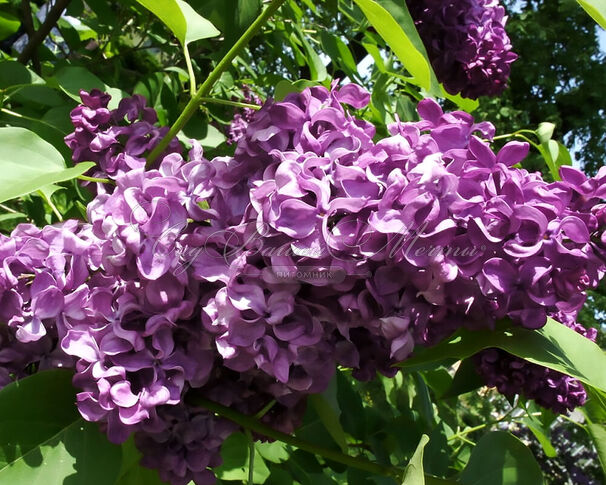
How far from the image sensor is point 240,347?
2.38 feet

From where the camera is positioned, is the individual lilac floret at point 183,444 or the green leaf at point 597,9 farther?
the individual lilac floret at point 183,444

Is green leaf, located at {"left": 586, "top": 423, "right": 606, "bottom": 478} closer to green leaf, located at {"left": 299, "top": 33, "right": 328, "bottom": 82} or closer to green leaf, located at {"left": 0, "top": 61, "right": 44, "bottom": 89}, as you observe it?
green leaf, located at {"left": 299, "top": 33, "right": 328, "bottom": 82}

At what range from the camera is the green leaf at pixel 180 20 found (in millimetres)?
825

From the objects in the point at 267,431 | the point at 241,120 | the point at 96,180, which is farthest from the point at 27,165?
the point at 241,120

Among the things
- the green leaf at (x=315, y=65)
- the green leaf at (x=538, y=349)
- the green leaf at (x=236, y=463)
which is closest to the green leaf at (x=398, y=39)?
the green leaf at (x=538, y=349)

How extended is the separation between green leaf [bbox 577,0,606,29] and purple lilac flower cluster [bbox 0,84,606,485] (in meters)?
0.16

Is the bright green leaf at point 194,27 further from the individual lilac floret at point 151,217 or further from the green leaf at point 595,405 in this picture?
the green leaf at point 595,405

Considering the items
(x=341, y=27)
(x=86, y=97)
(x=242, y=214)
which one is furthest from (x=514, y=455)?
(x=341, y=27)

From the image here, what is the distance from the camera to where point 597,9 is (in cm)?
62

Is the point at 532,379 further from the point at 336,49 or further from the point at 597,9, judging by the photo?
the point at 336,49

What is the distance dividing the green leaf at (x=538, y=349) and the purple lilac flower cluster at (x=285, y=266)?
0.04 m

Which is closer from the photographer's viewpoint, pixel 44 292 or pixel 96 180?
pixel 44 292

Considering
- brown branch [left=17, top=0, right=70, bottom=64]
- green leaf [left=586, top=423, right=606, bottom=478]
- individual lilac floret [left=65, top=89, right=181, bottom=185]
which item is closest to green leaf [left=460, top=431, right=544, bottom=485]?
green leaf [left=586, top=423, right=606, bottom=478]

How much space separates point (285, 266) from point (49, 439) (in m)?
0.36
